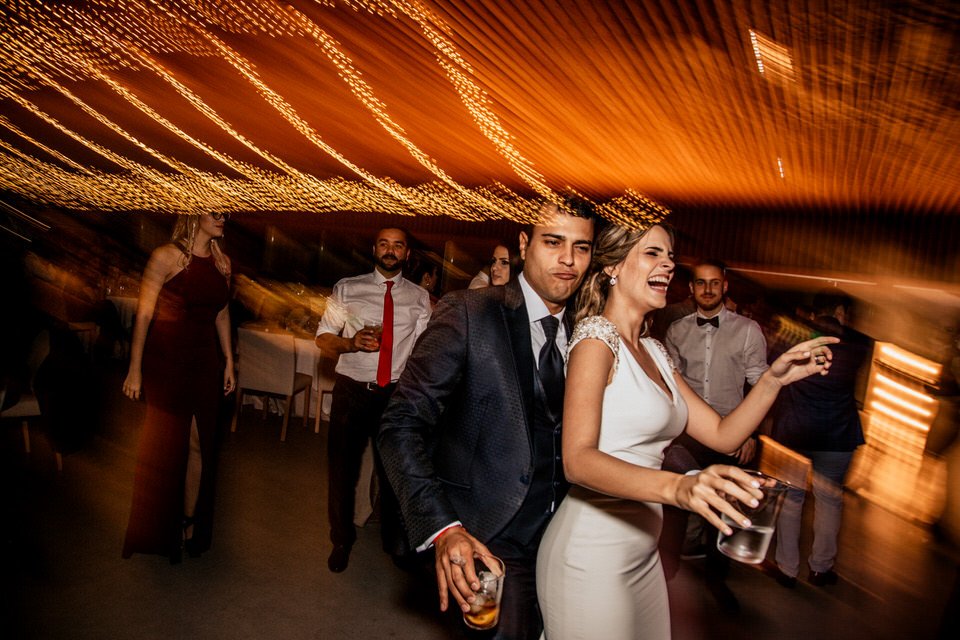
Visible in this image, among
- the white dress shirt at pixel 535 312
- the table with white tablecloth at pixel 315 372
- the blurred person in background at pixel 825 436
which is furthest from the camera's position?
the table with white tablecloth at pixel 315 372

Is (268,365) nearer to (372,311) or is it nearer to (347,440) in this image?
(372,311)

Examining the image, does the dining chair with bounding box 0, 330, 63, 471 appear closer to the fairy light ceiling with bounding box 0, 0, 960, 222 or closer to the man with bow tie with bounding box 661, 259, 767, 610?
the fairy light ceiling with bounding box 0, 0, 960, 222

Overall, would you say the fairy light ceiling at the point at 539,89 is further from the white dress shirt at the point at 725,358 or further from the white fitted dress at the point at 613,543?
the white fitted dress at the point at 613,543

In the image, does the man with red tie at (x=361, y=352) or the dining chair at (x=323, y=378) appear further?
the dining chair at (x=323, y=378)

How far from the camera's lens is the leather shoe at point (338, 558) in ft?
9.93

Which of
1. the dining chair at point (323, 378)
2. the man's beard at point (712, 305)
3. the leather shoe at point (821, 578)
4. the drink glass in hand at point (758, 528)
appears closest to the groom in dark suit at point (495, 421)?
the drink glass in hand at point (758, 528)

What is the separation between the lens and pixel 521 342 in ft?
4.84

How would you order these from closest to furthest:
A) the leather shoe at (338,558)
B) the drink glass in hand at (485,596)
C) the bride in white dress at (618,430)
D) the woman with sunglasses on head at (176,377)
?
the drink glass in hand at (485,596), the bride in white dress at (618,430), the woman with sunglasses on head at (176,377), the leather shoe at (338,558)

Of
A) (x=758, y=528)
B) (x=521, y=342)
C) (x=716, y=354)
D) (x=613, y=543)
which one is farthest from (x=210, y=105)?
(x=758, y=528)

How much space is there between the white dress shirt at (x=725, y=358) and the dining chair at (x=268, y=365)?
135 inches

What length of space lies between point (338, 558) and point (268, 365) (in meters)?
2.64

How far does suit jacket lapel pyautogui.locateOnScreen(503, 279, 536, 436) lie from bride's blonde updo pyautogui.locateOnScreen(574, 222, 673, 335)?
26cm

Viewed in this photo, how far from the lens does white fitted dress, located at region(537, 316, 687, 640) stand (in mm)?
1426

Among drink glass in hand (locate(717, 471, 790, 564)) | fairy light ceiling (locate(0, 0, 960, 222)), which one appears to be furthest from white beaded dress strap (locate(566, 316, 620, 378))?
fairy light ceiling (locate(0, 0, 960, 222))
